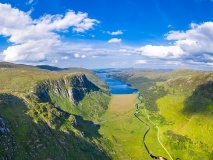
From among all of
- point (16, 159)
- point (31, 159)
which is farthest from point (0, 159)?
point (31, 159)

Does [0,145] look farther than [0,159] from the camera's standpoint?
Yes

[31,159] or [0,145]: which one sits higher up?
[0,145]

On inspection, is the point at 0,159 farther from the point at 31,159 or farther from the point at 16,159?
the point at 31,159

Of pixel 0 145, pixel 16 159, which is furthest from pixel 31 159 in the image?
pixel 0 145

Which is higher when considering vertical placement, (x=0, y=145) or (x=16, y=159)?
(x=0, y=145)

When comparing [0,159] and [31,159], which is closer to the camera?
[0,159]

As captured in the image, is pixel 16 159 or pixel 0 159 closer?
pixel 0 159

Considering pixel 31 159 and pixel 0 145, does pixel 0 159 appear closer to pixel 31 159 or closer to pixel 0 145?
pixel 0 145
